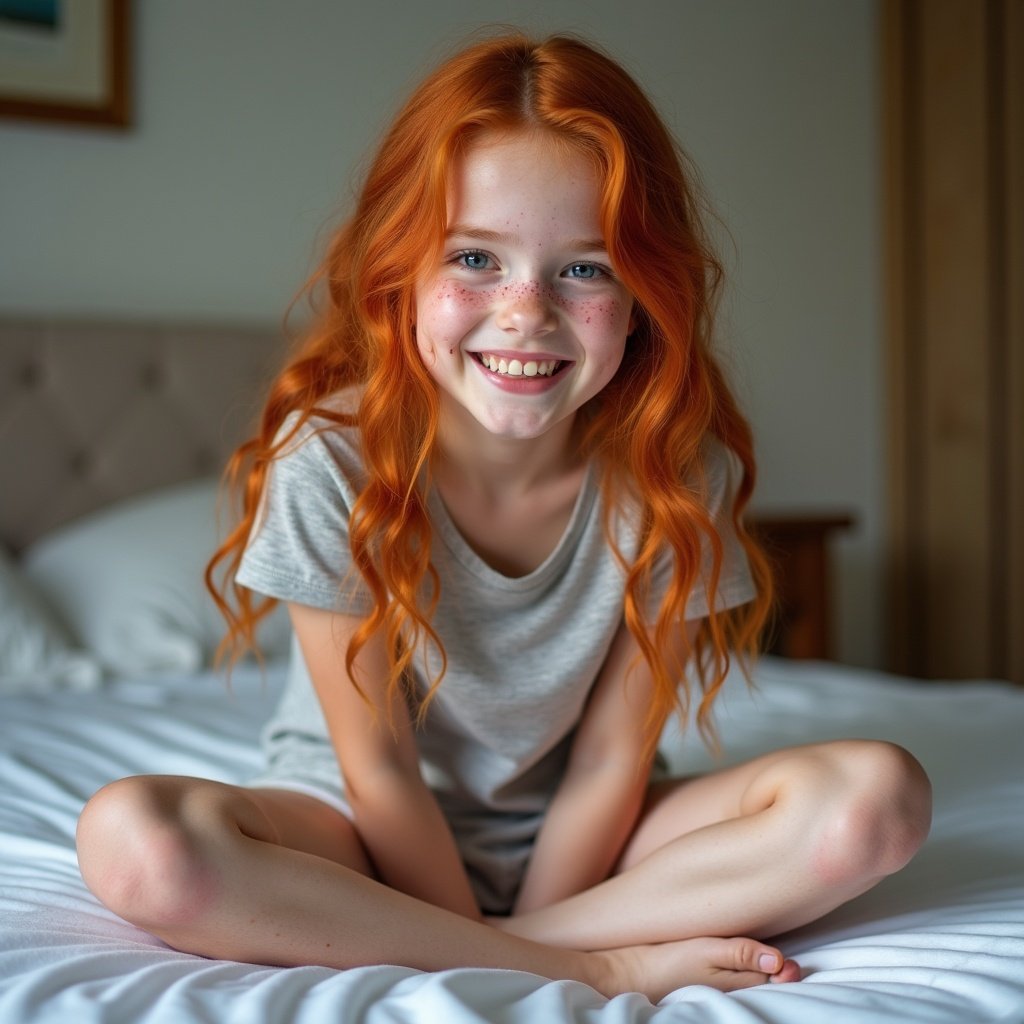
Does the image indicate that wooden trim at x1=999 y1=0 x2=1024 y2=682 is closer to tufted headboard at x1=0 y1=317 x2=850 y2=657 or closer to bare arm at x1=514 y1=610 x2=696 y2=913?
tufted headboard at x1=0 y1=317 x2=850 y2=657

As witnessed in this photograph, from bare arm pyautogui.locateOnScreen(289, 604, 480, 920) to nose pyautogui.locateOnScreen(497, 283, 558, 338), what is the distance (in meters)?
0.30

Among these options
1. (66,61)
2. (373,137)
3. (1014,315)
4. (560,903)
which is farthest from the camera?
(1014,315)

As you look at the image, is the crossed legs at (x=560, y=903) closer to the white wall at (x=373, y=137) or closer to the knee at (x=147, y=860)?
the knee at (x=147, y=860)

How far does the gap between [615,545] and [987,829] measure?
453 mm

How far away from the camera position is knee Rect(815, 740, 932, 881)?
3.06ft

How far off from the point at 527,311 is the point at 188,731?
824mm

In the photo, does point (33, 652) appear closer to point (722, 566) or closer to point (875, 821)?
point (722, 566)

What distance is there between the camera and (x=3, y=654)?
1860 mm

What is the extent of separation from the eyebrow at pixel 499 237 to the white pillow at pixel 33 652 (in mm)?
1123

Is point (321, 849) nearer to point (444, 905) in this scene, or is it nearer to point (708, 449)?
point (444, 905)

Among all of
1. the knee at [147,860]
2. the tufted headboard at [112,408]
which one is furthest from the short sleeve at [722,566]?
the tufted headboard at [112,408]

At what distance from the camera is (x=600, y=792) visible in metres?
1.15

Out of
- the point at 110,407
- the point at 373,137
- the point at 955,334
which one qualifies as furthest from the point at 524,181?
the point at 955,334

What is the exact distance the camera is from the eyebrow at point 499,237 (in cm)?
101
